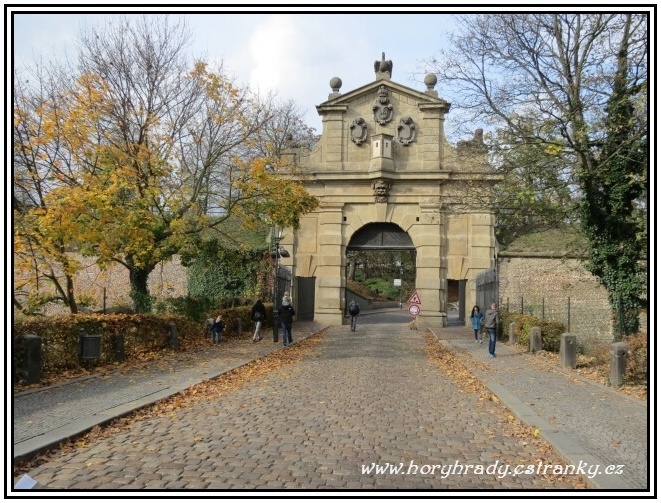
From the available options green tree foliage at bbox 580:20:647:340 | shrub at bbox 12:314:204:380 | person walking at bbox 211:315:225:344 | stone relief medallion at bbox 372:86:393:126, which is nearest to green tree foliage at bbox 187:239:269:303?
stone relief medallion at bbox 372:86:393:126

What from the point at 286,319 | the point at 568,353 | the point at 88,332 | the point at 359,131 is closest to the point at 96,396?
the point at 88,332

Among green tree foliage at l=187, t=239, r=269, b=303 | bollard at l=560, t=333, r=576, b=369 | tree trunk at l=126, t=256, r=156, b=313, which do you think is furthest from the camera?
green tree foliage at l=187, t=239, r=269, b=303

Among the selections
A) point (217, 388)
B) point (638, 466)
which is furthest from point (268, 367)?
point (638, 466)

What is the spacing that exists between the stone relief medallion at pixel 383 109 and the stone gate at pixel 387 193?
0.05 m

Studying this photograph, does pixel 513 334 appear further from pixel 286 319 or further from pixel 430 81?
pixel 430 81

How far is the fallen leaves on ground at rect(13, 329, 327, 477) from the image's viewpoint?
6.10 metres

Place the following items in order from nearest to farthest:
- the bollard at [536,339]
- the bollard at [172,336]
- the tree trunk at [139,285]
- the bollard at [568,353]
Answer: the bollard at [568,353] < the bollard at [172,336] < the bollard at [536,339] < the tree trunk at [139,285]

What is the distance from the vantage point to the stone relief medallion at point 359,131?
98.3 ft

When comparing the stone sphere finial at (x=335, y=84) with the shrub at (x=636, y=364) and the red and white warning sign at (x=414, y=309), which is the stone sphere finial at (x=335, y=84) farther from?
the shrub at (x=636, y=364)

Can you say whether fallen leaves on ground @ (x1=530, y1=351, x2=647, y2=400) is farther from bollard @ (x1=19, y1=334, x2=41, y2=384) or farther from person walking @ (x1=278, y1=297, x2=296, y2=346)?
bollard @ (x1=19, y1=334, x2=41, y2=384)

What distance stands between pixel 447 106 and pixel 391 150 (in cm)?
354

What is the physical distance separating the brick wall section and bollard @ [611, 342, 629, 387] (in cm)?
1793

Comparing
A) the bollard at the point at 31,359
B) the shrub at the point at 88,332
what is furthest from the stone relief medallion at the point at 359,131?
the bollard at the point at 31,359

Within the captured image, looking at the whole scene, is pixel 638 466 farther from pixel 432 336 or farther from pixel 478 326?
pixel 432 336
